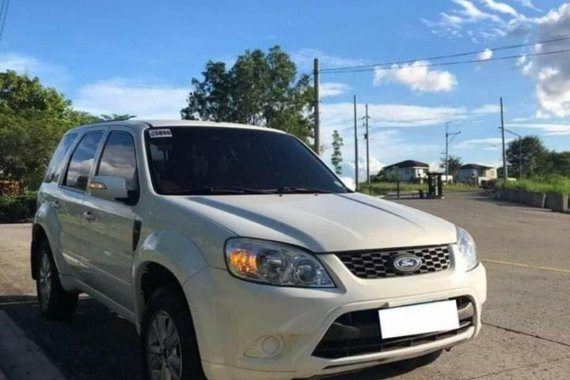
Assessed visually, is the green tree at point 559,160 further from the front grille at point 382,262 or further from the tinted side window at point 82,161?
the front grille at point 382,262

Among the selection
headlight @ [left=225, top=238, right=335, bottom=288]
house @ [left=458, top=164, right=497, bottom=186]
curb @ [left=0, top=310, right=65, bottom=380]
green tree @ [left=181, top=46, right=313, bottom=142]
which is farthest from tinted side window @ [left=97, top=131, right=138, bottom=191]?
house @ [left=458, top=164, right=497, bottom=186]

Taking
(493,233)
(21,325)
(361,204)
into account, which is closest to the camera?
(361,204)

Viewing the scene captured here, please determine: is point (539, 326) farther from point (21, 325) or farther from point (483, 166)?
point (483, 166)

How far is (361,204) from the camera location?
165 inches

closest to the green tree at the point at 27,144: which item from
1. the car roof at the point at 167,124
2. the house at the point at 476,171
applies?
the car roof at the point at 167,124

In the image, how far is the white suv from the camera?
322 centimetres

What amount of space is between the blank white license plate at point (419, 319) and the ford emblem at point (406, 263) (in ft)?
0.65

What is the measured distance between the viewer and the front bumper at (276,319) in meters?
3.18

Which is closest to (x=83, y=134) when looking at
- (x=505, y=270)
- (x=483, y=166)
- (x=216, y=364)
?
(x=216, y=364)

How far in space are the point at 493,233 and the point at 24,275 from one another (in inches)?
449

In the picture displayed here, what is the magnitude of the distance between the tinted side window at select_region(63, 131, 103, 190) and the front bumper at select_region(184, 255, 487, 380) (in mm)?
2466

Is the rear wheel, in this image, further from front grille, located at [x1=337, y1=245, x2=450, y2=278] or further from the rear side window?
front grille, located at [x1=337, y1=245, x2=450, y2=278]

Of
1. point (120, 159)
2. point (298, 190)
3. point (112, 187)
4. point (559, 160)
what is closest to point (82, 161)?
point (120, 159)

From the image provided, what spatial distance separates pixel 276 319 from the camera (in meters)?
3.17
